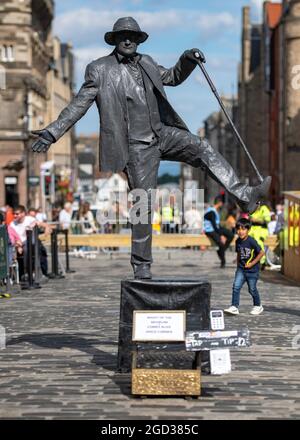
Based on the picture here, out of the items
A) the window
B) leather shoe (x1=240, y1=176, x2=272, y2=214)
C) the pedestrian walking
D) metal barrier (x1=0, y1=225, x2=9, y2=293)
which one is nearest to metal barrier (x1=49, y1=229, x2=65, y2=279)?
metal barrier (x1=0, y1=225, x2=9, y2=293)

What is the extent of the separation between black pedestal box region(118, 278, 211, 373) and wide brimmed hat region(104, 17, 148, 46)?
209 cm

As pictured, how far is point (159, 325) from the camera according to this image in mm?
9578

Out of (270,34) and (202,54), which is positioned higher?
(270,34)

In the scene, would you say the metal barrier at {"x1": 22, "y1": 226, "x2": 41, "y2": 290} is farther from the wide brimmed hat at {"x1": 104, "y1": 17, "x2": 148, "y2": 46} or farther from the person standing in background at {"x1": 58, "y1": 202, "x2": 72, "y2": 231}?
the person standing in background at {"x1": 58, "y1": 202, "x2": 72, "y2": 231}

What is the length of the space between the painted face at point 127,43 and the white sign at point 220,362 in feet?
8.89

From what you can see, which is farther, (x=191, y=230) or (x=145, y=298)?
(x=191, y=230)

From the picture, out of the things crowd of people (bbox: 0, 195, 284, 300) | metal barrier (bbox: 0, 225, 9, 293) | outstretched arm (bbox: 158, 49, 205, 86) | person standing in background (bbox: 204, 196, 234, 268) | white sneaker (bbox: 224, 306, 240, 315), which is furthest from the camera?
person standing in background (bbox: 204, 196, 234, 268)

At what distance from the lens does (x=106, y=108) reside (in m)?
10.6

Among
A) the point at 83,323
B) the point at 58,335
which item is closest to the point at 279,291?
the point at 83,323

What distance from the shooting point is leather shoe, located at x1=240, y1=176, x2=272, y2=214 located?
32.7 ft

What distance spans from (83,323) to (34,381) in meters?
5.01
